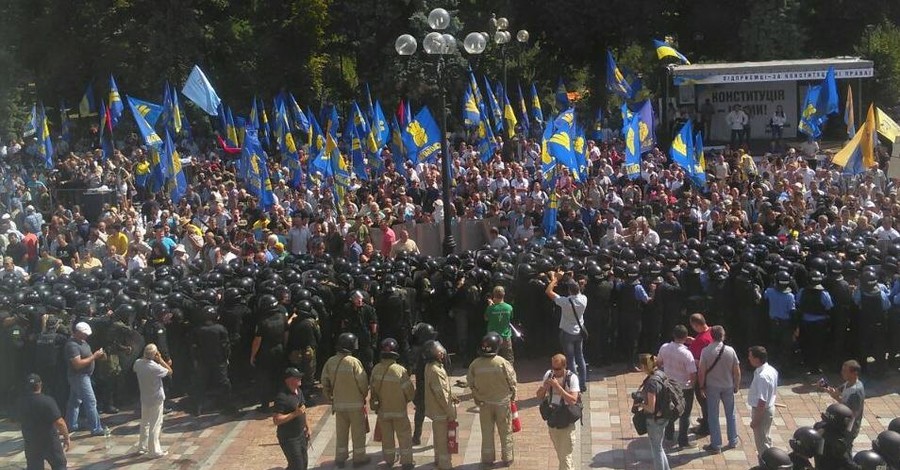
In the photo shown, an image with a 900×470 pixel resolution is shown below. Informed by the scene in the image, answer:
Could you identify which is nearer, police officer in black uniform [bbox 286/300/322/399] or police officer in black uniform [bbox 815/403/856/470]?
police officer in black uniform [bbox 815/403/856/470]

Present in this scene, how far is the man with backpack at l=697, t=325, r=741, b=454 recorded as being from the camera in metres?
11.7

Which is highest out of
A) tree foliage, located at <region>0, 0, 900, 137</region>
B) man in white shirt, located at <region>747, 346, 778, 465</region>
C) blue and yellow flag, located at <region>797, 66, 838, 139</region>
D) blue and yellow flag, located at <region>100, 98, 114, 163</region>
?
tree foliage, located at <region>0, 0, 900, 137</region>

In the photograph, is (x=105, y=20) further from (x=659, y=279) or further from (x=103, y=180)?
(x=659, y=279)

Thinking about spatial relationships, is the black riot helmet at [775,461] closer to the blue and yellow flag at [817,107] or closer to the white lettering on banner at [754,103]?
the blue and yellow flag at [817,107]

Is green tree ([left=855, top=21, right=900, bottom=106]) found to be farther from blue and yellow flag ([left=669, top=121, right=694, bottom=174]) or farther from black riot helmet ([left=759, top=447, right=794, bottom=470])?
black riot helmet ([left=759, top=447, right=794, bottom=470])

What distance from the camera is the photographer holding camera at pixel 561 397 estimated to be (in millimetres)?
10852

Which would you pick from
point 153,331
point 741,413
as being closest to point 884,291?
point 741,413

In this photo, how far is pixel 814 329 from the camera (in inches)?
567

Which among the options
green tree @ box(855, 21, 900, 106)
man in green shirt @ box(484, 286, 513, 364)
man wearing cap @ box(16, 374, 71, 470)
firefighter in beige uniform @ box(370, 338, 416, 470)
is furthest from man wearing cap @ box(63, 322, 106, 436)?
green tree @ box(855, 21, 900, 106)

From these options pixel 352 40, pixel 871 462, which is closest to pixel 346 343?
pixel 871 462

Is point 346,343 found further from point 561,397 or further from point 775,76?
point 775,76

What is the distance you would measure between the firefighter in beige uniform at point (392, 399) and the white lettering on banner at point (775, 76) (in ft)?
75.0

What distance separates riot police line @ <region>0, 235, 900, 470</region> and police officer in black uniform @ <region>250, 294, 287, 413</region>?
0.02 metres

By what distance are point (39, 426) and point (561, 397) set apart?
5073mm
